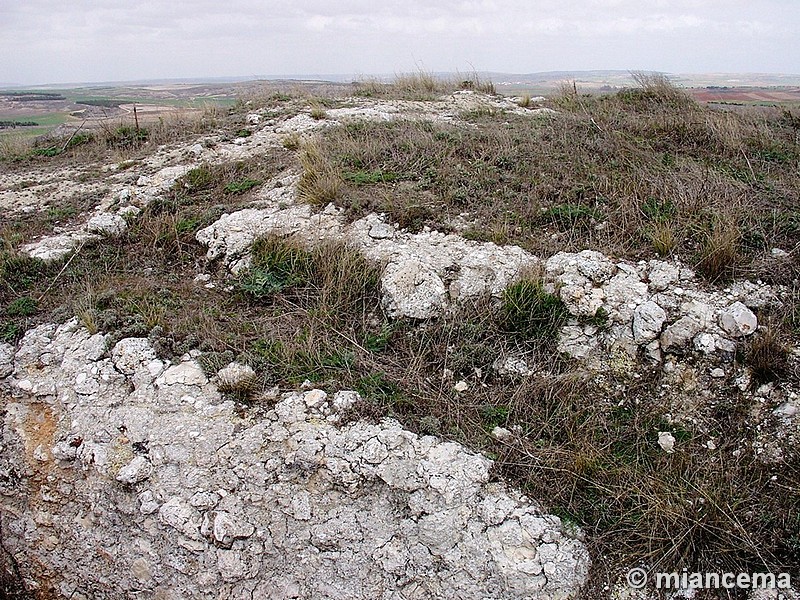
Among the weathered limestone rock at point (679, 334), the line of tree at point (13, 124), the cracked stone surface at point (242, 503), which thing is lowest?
the cracked stone surface at point (242, 503)

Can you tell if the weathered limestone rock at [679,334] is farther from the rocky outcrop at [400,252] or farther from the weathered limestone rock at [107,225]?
the weathered limestone rock at [107,225]

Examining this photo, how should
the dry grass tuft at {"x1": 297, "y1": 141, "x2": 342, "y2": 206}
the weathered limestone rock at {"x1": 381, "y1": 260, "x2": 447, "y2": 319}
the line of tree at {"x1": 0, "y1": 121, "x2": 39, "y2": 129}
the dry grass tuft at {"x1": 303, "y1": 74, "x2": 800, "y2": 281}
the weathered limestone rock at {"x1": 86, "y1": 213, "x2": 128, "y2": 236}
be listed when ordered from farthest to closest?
the line of tree at {"x1": 0, "y1": 121, "x2": 39, "y2": 129} < the weathered limestone rock at {"x1": 86, "y1": 213, "x2": 128, "y2": 236} < the dry grass tuft at {"x1": 297, "y1": 141, "x2": 342, "y2": 206} < the dry grass tuft at {"x1": 303, "y1": 74, "x2": 800, "y2": 281} < the weathered limestone rock at {"x1": 381, "y1": 260, "x2": 447, "y2": 319}

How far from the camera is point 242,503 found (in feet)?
11.3

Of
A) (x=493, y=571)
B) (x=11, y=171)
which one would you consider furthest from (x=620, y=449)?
(x=11, y=171)

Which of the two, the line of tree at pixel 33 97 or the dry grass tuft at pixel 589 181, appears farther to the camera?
the line of tree at pixel 33 97

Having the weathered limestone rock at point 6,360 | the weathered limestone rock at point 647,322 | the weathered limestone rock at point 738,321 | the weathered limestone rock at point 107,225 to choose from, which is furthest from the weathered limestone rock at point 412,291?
the weathered limestone rock at point 107,225

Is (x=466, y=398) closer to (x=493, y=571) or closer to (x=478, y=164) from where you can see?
(x=493, y=571)

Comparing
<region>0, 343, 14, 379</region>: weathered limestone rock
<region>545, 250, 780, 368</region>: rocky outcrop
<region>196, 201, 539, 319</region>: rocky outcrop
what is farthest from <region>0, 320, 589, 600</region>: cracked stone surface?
<region>545, 250, 780, 368</region>: rocky outcrop

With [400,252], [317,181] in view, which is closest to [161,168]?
[317,181]

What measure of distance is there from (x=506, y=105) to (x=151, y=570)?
381 inches

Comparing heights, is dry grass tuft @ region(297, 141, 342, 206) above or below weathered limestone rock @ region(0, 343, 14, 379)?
above

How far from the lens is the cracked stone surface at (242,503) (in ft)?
10.4

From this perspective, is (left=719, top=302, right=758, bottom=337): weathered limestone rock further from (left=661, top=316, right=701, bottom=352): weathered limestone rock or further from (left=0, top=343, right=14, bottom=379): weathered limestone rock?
(left=0, top=343, right=14, bottom=379): weathered limestone rock

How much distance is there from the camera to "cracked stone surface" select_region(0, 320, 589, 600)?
318 centimetres
